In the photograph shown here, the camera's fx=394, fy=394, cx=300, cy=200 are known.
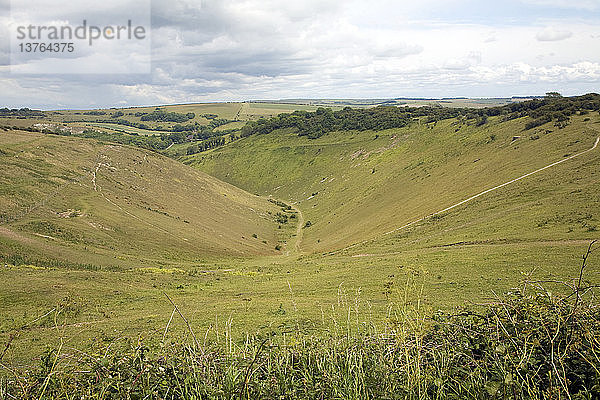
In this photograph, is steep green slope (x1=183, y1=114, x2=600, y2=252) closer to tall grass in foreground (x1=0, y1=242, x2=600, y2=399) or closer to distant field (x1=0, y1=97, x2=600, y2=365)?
distant field (x1=0, y1=97, x2=600, y2=365)

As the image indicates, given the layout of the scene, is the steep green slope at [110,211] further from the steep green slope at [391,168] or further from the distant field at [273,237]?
the steep green slope at [391,168]

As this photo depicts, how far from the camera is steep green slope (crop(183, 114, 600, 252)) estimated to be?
42.3 meters

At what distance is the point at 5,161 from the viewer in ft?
140

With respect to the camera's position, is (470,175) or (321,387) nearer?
(321,387)

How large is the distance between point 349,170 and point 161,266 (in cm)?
6243

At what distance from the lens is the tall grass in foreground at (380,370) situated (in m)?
4.39

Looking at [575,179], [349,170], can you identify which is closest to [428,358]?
[575,179]

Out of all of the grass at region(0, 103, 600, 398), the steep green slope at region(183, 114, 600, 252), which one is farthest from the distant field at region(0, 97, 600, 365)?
the steep green slope at region(183, 114, 600, 252)

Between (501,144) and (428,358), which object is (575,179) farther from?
(428,358)

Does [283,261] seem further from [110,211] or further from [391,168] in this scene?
[391,168]

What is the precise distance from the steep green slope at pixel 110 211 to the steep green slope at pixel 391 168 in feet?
40.0

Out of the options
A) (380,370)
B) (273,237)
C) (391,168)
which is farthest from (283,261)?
(391,168)

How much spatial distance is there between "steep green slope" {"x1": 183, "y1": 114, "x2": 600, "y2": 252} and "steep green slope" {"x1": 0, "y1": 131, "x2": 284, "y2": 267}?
480 inches

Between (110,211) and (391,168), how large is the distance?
49.7 meters
